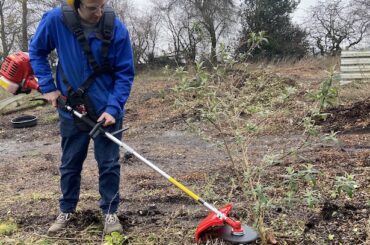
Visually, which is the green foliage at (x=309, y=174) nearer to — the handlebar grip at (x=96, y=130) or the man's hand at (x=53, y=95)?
the handlebar grip at (x=96, y=130)

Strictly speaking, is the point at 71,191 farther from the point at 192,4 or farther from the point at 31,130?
the point at 192,4

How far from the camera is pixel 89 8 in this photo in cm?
326

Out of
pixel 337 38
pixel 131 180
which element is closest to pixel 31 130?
pixel 131 180

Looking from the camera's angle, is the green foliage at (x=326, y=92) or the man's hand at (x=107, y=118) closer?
the green foliage at (x=326, y=92)

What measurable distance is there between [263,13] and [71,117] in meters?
28.1

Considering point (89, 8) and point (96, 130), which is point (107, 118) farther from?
point (89, 8)

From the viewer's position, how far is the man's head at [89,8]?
3.23 meters

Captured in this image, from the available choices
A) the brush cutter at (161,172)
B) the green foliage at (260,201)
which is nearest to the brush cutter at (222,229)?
the brush cutter at (161,172)

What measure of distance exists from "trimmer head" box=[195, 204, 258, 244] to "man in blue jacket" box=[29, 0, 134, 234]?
0.77 meters

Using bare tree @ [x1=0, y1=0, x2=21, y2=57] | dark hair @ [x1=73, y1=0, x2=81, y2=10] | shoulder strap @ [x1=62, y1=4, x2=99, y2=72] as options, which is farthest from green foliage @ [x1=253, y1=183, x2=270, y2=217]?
bare tree @ [x1=0, y1=0, x2=21, y2=57]

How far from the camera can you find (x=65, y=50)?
11.3ft

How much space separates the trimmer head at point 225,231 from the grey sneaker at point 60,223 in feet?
3.97

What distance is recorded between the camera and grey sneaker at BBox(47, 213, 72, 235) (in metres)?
3.66

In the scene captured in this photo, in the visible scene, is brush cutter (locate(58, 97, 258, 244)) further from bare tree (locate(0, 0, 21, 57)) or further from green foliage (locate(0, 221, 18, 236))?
bare tree (locate(0, 0, 21, 57))
